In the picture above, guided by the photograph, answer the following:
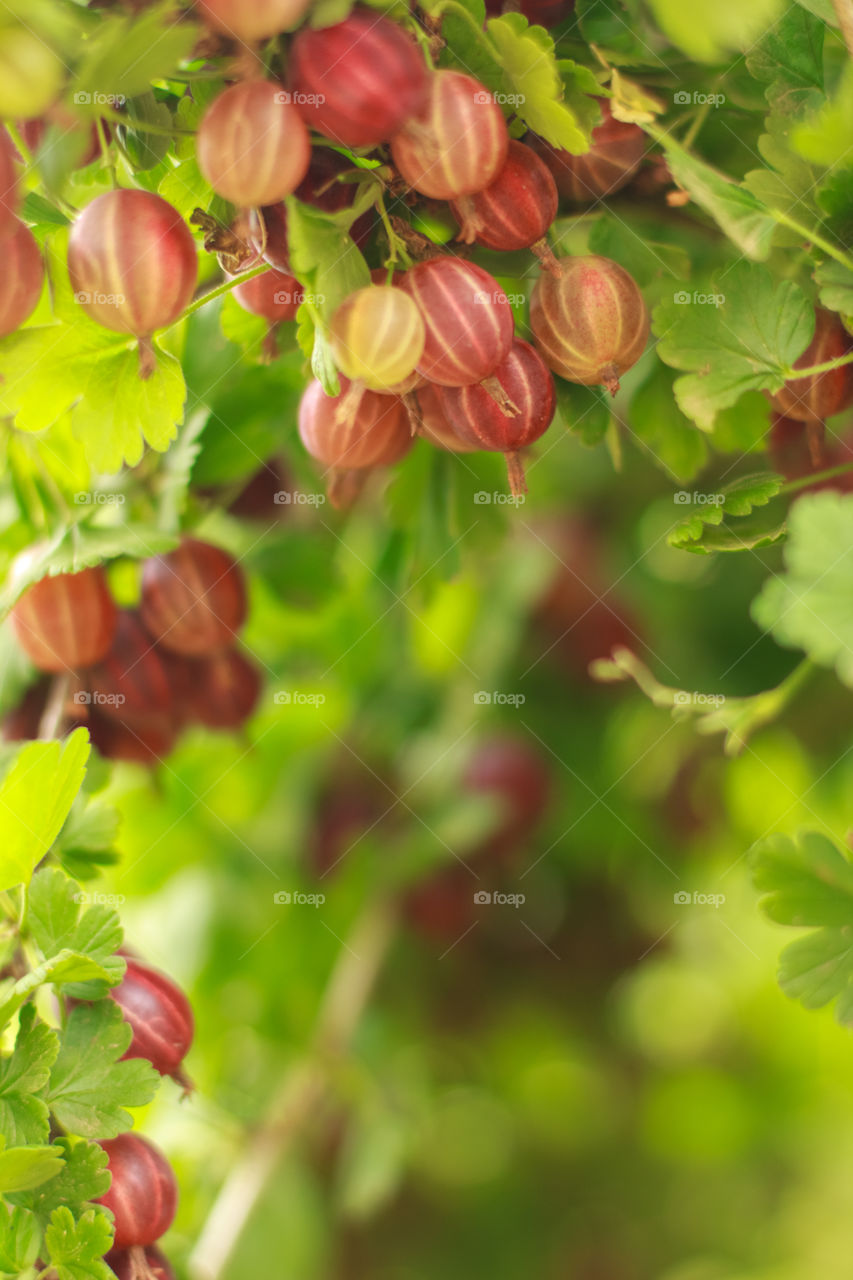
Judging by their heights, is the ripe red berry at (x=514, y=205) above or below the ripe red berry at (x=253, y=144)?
below

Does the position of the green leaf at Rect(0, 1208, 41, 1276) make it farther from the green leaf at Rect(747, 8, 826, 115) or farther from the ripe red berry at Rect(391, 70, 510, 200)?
the green leaf at Rect(747, 8, 826, 115)

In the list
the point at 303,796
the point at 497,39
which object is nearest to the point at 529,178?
the point at 497,39

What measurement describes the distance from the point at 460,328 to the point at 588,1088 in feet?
3.42

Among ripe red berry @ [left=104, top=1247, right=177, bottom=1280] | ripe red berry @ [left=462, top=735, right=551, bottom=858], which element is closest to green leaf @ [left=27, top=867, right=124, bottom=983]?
ripe red berry @ [left=104, top=1247, right=177, bottom=1280]

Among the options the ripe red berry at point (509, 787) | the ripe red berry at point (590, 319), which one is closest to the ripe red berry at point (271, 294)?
the ripe red berry at point (590, 319)

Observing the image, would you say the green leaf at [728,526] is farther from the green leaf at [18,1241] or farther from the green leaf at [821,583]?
the green leaf at [18,1241]

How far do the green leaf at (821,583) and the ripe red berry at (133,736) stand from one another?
39 cm

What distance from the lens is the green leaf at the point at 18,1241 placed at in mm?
390

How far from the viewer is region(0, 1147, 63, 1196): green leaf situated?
→ 37 cm

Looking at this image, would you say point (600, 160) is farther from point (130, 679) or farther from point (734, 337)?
point (130, 679)

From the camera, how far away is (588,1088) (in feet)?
4.02

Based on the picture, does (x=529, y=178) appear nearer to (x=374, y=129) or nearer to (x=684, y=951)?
(x=374, y=129)

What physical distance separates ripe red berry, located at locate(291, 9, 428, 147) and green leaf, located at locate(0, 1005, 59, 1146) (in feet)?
1.12

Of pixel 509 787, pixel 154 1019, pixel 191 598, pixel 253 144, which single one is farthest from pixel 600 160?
pixel 509 787
